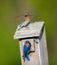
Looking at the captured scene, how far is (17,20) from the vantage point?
10.1m

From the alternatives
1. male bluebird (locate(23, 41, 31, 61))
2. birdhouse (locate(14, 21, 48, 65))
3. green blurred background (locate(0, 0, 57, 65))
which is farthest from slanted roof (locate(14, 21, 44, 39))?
green blurred background (locate(0, 0, 57, 65))

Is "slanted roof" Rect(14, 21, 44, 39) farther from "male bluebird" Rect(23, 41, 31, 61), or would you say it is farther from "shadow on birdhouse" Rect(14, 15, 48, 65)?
"male bluebird" Rect(23, 41, 31, 61)

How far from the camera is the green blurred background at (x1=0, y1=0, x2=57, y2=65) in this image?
9.34 m

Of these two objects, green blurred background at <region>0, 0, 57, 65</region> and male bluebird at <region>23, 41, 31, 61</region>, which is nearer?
male bluebird at <region>23, 41, 31, 61</region>

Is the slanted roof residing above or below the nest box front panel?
above

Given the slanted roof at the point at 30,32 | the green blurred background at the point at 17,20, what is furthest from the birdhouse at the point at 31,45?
the green blurred background at the point at 17,20

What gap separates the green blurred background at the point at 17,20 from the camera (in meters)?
9.34

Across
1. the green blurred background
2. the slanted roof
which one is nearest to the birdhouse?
the slanted roof

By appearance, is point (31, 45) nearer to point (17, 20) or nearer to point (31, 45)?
point (31, 45)

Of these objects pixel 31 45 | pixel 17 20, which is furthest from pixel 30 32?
pixel 17 20

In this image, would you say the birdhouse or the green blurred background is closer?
the birdhouse

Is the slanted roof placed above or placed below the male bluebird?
above

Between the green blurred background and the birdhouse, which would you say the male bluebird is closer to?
the birdhouse

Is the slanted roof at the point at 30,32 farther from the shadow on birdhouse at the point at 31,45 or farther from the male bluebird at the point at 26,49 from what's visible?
the male bluebird at the point at 26,49
